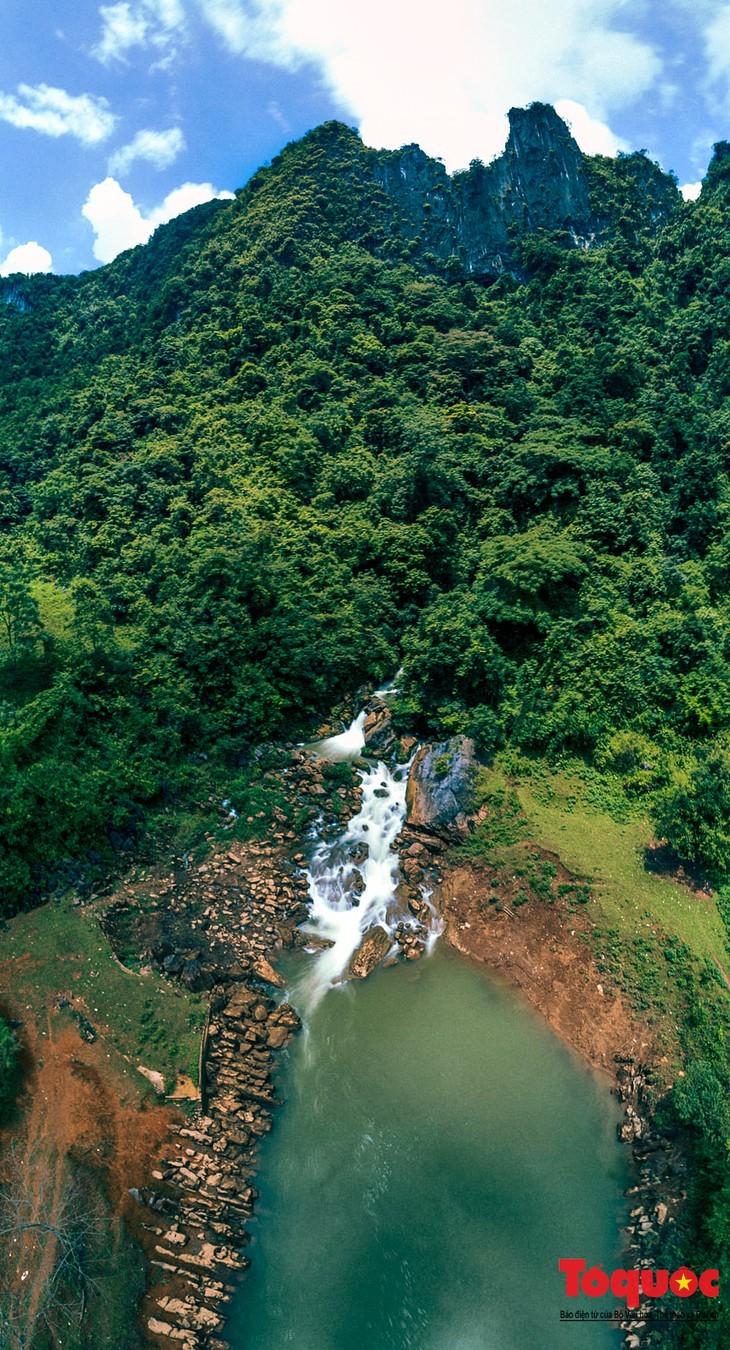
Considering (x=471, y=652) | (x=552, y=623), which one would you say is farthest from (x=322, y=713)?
(x=552, y=623)

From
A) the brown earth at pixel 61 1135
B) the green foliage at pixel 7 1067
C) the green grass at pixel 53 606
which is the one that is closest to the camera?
the brown earth at pixel 61 1135

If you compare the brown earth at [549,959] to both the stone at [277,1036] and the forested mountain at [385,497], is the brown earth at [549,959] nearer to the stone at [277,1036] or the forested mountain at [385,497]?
the forested mountain at [385,497]

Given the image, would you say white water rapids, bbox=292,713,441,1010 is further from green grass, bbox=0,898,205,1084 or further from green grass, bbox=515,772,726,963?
green grass, bbox=515,772,726,963

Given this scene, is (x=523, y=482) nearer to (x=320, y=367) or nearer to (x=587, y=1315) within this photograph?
(x=320, y=367)

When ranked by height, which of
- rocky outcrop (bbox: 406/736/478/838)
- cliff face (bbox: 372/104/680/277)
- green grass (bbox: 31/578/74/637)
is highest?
cliff face (bbox: 372/104/680/277)

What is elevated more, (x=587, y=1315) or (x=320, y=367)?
(x=320, y=367)

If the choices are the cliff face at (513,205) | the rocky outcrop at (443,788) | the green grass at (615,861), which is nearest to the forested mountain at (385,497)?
the cliff face at (513,205)

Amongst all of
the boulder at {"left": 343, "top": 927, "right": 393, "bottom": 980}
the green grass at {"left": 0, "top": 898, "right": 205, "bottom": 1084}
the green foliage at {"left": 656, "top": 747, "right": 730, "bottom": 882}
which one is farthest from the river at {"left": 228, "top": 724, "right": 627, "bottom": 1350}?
the green foliage at {"left": 656, "top": 747, "right": 730, "bottom": 882}
